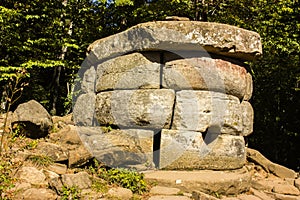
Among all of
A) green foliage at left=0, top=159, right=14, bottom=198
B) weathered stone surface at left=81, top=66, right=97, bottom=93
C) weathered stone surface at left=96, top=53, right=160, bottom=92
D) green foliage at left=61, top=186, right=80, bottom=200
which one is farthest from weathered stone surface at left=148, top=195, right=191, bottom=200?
weathered stone surface at left=81, top=66, right=97, bottom=93

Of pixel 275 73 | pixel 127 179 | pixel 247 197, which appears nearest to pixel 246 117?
pixel 247 197

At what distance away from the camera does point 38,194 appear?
10.5ft

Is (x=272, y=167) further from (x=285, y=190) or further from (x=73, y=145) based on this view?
(x=73, y=145)

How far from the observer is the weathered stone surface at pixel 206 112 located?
487 cm

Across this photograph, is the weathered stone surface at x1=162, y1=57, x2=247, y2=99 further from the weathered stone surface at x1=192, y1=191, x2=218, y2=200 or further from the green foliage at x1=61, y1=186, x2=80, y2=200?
the green foliage at x1=61, y1=186, x2=80, y2=200

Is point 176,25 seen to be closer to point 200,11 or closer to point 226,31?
point 226,31

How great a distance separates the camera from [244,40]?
500 centimetres

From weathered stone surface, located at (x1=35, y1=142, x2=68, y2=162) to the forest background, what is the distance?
4.09 metres

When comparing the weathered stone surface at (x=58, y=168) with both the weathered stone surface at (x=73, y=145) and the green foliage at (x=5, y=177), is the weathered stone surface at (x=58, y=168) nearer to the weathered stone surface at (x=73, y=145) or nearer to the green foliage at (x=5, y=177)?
the weathered stone surface at (x=73, y=145)

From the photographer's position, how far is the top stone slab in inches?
185

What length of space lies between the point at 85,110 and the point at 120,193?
8.87 ft

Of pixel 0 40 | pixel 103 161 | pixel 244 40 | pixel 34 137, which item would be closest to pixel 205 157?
pixel 103 161

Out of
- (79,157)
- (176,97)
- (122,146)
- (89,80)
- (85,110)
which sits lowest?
(79,157)

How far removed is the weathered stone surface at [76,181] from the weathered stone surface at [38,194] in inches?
6.7
